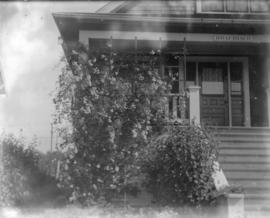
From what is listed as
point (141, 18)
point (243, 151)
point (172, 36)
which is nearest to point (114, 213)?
point (243, 151)

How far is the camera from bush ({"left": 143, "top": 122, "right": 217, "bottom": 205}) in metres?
6.95

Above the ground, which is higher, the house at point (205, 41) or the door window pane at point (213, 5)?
the door window pane at point (213, 5)

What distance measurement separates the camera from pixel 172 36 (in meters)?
11.9

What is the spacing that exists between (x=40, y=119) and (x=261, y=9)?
662 cm

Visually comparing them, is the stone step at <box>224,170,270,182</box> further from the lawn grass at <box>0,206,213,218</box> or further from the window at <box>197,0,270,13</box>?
the window at <box>197,0,270,13</box>

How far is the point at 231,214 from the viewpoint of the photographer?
6.42 m

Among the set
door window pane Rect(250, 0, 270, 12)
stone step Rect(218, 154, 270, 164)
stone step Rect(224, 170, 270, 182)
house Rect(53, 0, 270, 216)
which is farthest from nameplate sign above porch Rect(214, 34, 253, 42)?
stone step Rect(224, 170, 270, 182)

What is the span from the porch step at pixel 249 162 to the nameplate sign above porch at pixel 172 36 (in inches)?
131

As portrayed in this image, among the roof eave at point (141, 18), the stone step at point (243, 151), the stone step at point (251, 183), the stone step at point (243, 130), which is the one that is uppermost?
the roof eave at point (141, 18)

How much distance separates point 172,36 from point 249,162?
15.1 ft

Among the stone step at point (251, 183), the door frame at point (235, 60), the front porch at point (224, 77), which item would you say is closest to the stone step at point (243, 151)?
the stone step at point (251, 183)

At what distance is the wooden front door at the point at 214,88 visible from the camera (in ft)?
43.0

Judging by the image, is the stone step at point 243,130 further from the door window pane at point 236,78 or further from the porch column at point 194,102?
the door window pane at point 236,78

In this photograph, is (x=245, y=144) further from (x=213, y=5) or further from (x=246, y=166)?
(x=213, y=5)
